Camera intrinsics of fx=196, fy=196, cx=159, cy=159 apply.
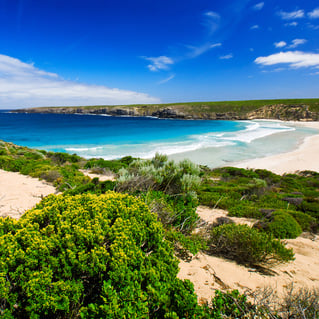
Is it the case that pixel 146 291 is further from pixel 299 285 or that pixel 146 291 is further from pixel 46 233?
pixel 299 285

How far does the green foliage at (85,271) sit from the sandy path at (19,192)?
3.32 metres

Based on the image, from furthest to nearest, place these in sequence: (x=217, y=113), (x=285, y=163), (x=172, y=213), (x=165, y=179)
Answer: (x=217, y=113), (x=285, y=163), (x=165, y=179), (x=172, y=213)

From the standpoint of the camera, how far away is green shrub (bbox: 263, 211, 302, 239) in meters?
4.94

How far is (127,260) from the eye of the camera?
199cm

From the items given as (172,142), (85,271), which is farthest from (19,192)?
(172,142)

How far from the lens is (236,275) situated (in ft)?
10.5

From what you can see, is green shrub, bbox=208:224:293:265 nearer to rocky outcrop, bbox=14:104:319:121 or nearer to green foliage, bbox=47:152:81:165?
green foliage, bbox=47:152:81:165

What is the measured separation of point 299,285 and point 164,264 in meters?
2.49

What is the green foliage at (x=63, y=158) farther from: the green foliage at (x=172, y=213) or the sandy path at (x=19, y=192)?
the green foliage at (x=172, y=213)

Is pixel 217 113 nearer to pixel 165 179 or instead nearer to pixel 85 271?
pixel 165 179

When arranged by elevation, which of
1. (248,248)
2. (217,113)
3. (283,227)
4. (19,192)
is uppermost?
(217,113)

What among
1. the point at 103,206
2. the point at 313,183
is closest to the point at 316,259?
the point at 103,206

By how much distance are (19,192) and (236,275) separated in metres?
7.03

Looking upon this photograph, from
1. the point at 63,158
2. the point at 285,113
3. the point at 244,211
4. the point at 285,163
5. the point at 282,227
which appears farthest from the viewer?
the point at 285,113
